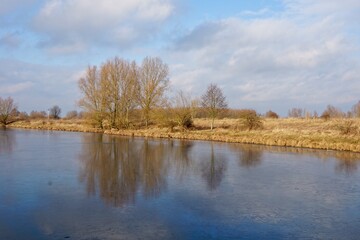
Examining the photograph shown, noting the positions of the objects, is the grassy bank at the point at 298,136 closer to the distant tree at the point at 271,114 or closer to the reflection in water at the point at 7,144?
the reflection in water at the point at 7,144

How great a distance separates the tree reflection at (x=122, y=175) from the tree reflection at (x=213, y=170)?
136cm

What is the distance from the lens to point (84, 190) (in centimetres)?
898

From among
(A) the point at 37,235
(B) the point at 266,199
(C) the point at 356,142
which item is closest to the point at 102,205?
(A) the point at 37,235

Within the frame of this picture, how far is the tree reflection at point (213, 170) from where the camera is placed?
10.6m

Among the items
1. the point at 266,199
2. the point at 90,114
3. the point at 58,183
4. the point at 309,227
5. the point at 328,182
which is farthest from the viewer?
the point at 90,114

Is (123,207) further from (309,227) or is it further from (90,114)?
(90,114)

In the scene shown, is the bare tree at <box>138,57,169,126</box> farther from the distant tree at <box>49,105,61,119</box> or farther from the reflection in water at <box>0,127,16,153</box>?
the distant tree at <box>49,105,61,119</box>

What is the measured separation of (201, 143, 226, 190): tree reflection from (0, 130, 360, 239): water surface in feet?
0.11

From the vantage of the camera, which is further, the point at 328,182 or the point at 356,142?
the point at 356,142

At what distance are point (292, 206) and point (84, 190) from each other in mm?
4919

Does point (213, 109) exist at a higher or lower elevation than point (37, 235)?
higher

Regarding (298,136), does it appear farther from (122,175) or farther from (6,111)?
(6,111)

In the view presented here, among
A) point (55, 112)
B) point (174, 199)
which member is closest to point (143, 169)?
point (174, 199)

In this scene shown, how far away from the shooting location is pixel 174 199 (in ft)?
27.1
